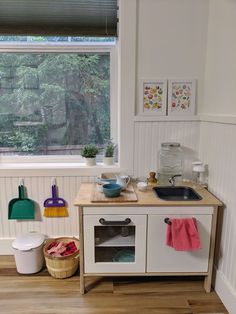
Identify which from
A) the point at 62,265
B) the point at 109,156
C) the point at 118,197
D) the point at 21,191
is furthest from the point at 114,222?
the point at 21,191

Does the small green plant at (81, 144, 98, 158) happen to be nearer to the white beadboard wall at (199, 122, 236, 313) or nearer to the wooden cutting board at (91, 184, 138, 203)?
the wooden cutting board at (91, 184, 138, 203)

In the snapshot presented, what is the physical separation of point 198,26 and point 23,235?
2.19 meters

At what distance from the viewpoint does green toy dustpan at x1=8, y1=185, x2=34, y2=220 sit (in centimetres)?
232

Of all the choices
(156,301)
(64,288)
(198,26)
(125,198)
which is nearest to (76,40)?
(198,26)

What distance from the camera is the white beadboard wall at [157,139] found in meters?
2.28

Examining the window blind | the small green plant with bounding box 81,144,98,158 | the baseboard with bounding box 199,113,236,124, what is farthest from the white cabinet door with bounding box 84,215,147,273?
the window blind

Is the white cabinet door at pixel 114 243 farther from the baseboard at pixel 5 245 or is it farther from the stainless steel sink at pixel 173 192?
the baseboard at pixel 5 245

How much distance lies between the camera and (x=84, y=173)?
7.62 ft

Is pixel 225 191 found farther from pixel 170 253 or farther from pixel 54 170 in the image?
pixel 54 170

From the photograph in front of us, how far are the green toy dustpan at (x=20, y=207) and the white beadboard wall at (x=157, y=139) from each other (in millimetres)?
942

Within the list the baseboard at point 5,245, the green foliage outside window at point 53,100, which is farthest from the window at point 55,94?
the baseboard at point 5,245

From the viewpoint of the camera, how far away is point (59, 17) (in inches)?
87.8

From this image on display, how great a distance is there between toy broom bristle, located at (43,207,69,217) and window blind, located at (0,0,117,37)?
1454 mm

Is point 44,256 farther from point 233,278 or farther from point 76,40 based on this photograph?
point 76,40
